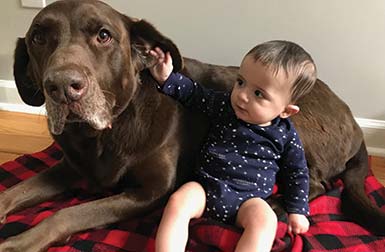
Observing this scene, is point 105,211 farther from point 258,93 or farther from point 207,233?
point 258,93

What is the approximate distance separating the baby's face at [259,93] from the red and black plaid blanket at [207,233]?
0.32 m

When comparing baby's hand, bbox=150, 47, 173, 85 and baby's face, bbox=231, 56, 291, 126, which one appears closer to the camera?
baby's face, bbox=231, 56, 291, 126

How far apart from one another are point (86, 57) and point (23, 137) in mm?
1105

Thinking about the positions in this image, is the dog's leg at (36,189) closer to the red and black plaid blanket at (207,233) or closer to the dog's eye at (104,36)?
the red and black plaid blanket at (207,233)

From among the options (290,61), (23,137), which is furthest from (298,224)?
(23,137)

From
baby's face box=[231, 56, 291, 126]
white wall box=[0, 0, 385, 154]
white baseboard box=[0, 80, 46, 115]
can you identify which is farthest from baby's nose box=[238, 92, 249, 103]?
white baseboard box=[0, 80, 46, 115]

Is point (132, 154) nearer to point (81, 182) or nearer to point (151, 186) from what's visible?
point (151, 186)

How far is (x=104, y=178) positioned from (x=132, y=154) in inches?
4.9

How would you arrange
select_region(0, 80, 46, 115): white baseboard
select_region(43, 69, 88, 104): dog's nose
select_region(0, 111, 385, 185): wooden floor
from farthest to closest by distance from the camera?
select_region(0, 80, 46, 115): white baseboard < select_region(0, 111, 385, 185): wooden floor < select_region(43, 69, 88, 104): dog's nose

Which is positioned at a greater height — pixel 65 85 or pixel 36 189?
pixel 65 85

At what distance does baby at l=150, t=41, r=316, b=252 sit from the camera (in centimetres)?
148

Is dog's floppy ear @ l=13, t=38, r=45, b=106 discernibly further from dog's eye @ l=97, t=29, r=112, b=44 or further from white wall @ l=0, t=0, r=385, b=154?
white wall @ l=0, t=0, r=385, b=154

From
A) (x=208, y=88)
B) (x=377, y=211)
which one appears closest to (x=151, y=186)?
(x=208, y=88)

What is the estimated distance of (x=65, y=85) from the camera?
4.20 ft
